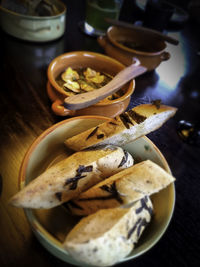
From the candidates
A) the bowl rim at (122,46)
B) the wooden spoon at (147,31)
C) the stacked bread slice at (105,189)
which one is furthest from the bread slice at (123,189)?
the wooden spoon at (147,31)

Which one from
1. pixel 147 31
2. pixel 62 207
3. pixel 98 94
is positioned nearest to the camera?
pixel 62 207

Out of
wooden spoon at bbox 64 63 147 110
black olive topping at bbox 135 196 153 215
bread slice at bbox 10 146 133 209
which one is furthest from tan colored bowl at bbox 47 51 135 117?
A: black olive topping at bbox 135 196 153 215

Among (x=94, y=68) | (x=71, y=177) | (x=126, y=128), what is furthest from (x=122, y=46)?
(x=71, y=177)

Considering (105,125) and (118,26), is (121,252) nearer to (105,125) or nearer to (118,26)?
(105,125)

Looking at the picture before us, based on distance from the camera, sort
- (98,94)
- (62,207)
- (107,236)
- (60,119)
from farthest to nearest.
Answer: (60,119)
(98,94)
(62,207)
(107,236)

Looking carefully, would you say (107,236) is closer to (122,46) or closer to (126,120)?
(126,120)

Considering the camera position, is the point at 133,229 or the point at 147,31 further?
the point at 147,31

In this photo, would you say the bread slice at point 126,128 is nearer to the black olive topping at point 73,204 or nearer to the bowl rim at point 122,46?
the black olive topping at point 73,204
